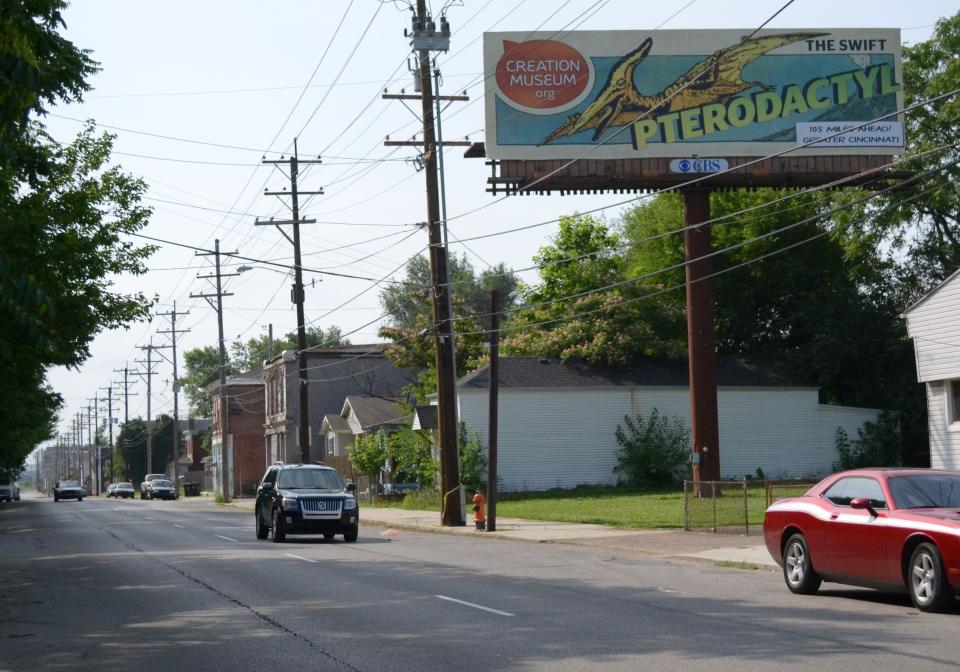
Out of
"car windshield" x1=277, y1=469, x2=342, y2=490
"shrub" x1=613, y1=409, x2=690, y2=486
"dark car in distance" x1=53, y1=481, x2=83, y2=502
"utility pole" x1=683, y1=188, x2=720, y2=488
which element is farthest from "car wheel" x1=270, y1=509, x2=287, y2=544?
"dark car in distance" x1=53, y1=481, x2=83, y2=502

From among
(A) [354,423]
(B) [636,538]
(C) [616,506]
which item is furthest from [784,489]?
(A) [354,423]

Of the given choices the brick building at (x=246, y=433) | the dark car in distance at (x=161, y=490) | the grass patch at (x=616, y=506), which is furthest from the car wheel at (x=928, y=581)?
the dark car in distance at (x=161, y=490)

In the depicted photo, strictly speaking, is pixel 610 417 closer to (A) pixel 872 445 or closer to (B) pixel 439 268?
(A) pixel 872 445

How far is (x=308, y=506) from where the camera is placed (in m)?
27.7

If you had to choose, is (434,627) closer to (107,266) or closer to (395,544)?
(395,544)

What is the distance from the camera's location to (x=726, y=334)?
2306 inches

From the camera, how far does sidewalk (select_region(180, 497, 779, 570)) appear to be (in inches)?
821

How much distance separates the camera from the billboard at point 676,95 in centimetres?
3916

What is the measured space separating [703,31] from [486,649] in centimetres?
3255

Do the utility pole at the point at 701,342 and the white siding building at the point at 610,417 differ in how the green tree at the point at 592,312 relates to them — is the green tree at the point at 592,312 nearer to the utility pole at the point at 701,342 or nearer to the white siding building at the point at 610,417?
the white siding building at the point at 610,417

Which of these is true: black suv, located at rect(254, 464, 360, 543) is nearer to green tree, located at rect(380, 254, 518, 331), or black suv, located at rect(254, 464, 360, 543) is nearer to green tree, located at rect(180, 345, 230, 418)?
green tree, located at rect(380, 254, 518, 331)

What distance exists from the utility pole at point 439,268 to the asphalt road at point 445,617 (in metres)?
9.09

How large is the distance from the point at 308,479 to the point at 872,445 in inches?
1107

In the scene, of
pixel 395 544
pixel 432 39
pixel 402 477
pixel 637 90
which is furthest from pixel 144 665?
pixel 402 477
